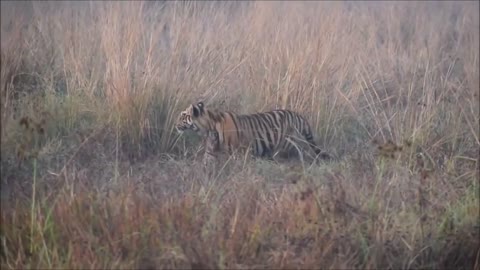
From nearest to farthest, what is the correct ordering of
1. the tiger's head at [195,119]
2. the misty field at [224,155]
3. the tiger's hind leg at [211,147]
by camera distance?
the misty field at [224,155]
the tiger's hind leg at [211,147]
the tiger's head at [195,119]

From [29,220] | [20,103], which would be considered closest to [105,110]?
[20,103]

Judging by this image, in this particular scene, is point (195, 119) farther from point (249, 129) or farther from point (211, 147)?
point (249, 129)

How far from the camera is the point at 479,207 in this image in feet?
14.0

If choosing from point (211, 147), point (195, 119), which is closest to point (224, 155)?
point (211, 147)

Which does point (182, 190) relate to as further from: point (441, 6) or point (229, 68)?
point (441, 6)

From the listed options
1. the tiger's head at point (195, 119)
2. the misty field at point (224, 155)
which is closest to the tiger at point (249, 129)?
the tiger's head at point (195, 119)

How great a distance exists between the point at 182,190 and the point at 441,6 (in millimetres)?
6522

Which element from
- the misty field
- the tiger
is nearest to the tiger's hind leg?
the tiger

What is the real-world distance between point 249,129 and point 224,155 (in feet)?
1.18

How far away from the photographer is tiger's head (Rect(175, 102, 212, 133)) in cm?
525

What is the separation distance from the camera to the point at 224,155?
517 centimetres

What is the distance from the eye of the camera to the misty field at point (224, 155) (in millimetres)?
3797

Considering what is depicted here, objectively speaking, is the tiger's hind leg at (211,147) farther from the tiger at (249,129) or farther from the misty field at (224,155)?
the misty field at (224,155)

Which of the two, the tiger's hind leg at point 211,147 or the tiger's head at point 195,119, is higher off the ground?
the tiger's head at point 195,119
